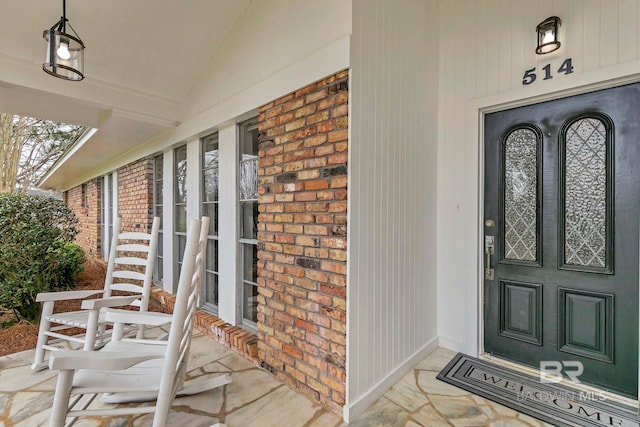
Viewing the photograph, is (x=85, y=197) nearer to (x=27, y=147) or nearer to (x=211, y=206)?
(x=27, y=147)

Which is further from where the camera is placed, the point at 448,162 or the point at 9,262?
the point at 9,262

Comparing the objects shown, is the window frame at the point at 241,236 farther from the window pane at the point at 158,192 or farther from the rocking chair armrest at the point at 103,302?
the window pane at the point at 158,192

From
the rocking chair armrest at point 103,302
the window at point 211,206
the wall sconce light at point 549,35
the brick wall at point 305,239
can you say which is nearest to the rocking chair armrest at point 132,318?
the rocking chair armrest at point 103,302

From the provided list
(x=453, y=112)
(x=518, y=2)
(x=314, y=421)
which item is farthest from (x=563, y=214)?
(x=314, y=421)

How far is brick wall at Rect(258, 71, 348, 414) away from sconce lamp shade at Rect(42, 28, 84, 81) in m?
1.27

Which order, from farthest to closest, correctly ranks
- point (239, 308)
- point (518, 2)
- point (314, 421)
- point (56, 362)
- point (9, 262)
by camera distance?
point (9, 262) < point (239, 308) < point (518, 2) < point (314, 421) < point (56, 362)

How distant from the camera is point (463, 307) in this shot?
8.63 feet

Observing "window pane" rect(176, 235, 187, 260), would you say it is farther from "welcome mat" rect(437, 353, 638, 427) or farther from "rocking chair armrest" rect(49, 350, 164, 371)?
"welcome mat" rect(437, 353, 638, 427)

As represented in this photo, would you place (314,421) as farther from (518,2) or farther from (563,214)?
(518,2)

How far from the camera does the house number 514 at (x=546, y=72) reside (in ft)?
6.85

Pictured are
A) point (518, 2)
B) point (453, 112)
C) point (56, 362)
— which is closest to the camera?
point (56, 362)

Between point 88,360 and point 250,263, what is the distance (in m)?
1.64

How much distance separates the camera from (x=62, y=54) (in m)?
1.97

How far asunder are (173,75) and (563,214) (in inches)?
150
